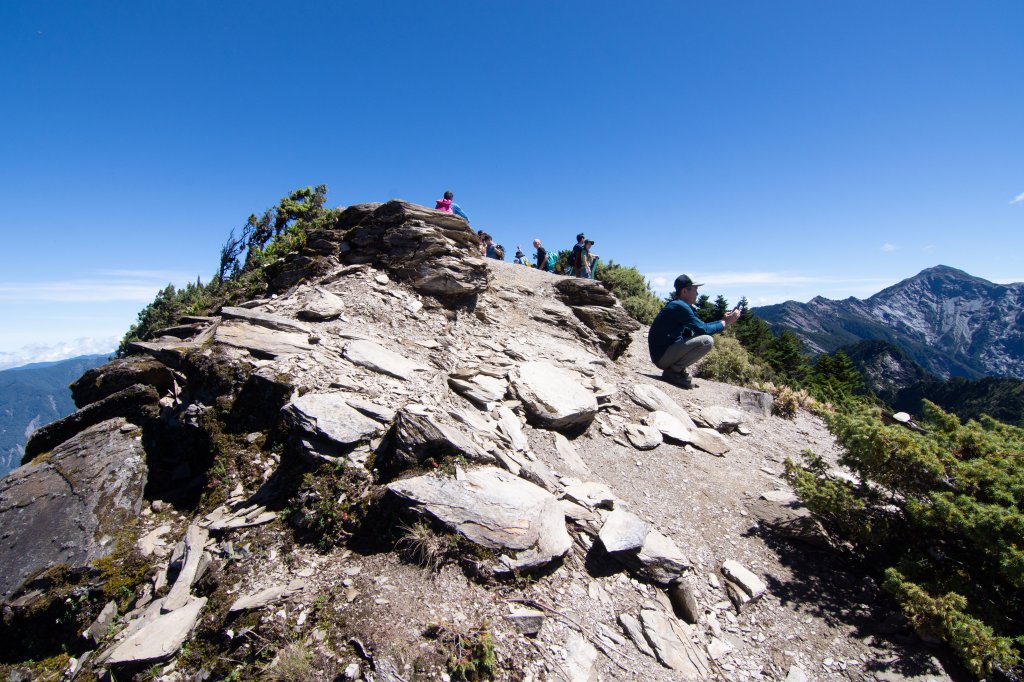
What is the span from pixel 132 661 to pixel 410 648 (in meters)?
2.49

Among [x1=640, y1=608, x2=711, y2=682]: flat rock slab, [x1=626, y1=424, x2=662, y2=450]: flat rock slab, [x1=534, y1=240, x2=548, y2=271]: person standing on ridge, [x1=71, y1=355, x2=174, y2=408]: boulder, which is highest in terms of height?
[x1=534, y1=240, x2=548, y2=271]: person standing on ridge

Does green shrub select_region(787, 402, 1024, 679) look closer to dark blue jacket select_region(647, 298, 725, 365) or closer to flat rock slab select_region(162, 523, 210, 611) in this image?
dark blue jacket select_region(647, 298, 725, 365)

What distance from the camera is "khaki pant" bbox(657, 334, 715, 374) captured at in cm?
1051

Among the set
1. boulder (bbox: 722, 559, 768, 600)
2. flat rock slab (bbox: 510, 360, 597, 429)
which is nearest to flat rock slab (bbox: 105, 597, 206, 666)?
flat rock slab (bbox: 510, 360, 597, 429)

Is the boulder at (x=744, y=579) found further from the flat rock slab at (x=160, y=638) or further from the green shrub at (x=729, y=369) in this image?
the green shrub at (x=729, y=369)

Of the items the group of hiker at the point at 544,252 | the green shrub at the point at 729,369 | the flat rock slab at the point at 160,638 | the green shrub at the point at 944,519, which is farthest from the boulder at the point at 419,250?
the green shrub at the point at 944,519

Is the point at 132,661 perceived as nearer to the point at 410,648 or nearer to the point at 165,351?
the point at 410,648

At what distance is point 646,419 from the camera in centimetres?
876

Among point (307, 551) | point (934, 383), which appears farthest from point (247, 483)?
point (934, 383)

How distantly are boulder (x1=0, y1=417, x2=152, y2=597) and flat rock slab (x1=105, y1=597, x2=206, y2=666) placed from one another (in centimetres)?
168

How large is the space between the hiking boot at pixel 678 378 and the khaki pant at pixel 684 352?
0.31 feet

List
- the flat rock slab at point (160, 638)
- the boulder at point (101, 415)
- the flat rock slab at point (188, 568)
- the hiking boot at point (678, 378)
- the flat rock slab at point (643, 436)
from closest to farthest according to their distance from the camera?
the flat rock slab at point (160, 638), the flat rock slab at point (188, 568), the boulder at point (101, 415), the flat rock slab at point (643, 436), the hiking boot at point (678, 378)

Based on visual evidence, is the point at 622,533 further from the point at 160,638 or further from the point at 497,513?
the point at 160,638

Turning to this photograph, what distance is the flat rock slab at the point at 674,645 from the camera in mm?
4055
